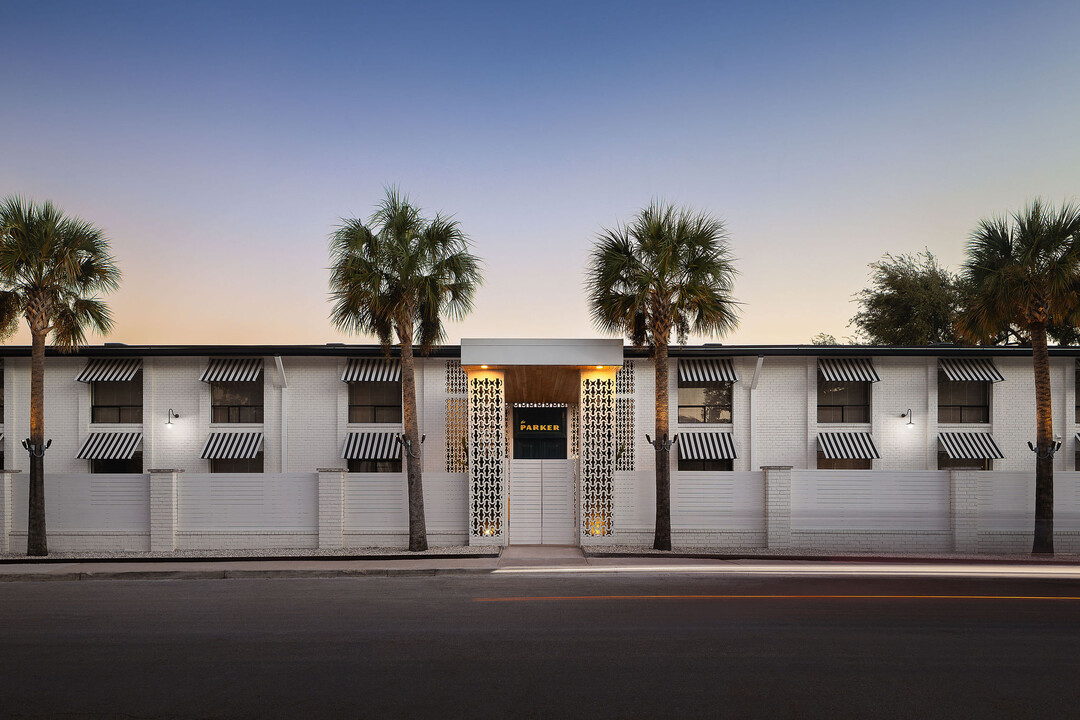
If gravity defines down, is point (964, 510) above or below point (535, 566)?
above

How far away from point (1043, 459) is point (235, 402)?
22322 millimetres

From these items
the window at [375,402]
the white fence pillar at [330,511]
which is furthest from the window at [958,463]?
the white fence pillar at [330,511]

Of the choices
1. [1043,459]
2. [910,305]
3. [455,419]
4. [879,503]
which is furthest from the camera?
[910,305]

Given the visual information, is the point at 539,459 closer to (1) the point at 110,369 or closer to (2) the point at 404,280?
(2) the point at 404,280

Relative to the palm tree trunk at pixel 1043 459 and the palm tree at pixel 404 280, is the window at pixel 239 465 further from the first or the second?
the palm tree trunk at pixel 1043 459

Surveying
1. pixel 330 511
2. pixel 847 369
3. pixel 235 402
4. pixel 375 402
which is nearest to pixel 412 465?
pixel 330 511

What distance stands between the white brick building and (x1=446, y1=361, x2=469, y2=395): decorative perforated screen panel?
0.06 metres

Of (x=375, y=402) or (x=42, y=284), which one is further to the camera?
(x=375, y=402)

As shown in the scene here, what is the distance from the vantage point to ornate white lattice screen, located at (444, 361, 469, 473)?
863 inches

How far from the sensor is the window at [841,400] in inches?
922

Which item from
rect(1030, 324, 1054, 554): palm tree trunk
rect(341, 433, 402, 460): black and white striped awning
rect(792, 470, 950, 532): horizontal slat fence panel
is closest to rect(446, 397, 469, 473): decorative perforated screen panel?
rect(341, 433, 402, 460): black and white striped awning

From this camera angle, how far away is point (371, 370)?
74.5 feet

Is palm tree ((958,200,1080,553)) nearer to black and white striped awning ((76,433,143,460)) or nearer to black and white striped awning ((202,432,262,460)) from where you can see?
black and white striped awning ((202,432,262,460))

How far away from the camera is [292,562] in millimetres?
17016
